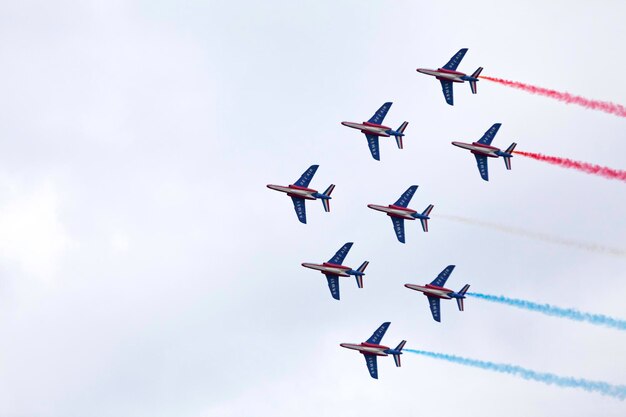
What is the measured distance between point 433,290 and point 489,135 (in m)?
17.7

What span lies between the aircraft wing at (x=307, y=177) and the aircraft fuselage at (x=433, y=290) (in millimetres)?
16347

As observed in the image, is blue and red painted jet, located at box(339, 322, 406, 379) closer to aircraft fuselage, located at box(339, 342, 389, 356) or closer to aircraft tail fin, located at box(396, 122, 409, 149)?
aircraft fuselage, located at box(339, 342, 389, 356)

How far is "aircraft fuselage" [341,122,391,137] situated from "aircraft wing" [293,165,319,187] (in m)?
6.72

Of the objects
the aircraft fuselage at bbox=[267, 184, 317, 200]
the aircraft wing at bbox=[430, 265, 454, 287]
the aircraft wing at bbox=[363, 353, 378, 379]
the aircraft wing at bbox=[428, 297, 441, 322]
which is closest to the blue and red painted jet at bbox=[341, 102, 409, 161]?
the aircraft fuselage at bbox=[267, 184, 317, 200]

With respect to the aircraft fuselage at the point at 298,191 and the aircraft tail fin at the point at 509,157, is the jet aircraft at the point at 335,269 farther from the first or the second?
the aircraft tail fin at the point at 509,157

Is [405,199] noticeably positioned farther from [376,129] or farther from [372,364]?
[372,364]

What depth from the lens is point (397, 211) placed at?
12950cm

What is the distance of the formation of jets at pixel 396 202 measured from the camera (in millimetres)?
126125

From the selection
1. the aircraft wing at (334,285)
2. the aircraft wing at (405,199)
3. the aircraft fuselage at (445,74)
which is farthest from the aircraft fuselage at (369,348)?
the aircraft fuselage at (445,74)

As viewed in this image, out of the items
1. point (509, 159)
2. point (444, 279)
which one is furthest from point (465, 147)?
point (444, 279)

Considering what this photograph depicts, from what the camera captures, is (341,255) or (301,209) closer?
(301,209)

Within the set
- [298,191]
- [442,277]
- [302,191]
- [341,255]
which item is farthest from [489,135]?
[298,191]

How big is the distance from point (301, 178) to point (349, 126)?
8212mm

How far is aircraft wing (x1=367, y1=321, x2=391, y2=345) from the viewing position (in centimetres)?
12888
